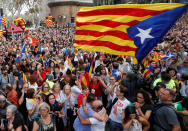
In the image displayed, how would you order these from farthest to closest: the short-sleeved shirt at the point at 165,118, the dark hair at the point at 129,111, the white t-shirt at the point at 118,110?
the white t-shirt at the point at 118,110, the dark hair at the point at 129,111, the short-sleeved shirt at the point at 165,118

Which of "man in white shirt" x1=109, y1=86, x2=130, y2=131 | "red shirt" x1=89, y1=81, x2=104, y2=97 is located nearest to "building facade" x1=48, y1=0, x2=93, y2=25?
"red shirt" x1=89, y1=81, x2=104, y2=97

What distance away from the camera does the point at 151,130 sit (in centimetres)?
344

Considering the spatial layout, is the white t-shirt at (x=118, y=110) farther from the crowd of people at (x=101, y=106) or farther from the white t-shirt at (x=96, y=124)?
the white t-shirt at (x=96, y=124)

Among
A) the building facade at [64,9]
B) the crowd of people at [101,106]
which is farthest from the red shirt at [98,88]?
the building facade at [64,9]

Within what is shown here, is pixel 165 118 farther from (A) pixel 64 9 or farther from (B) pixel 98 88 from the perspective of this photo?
(A) pixel 64 9

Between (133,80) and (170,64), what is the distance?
296 cm

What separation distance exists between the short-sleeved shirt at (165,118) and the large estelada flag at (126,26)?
1248mm

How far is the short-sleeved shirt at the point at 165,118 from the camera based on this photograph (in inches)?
120

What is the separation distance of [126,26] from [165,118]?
220cm

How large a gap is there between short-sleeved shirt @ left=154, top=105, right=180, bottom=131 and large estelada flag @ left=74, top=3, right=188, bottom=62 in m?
1.25

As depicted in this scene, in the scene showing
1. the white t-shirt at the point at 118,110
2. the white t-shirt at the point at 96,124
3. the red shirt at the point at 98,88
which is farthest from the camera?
the red shirt at the point at 98,88

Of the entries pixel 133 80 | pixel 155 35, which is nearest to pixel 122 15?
pixel 155 35

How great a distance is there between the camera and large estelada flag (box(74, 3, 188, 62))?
390cm

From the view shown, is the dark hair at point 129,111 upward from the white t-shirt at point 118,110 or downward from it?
upward
